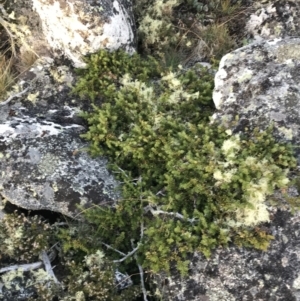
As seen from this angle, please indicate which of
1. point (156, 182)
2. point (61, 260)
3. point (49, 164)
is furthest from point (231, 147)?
point (61, 260)

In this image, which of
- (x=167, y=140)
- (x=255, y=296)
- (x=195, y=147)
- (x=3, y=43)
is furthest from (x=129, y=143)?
(x=3, y=43)

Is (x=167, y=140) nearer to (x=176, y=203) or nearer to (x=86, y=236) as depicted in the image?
(x=176, y=203)

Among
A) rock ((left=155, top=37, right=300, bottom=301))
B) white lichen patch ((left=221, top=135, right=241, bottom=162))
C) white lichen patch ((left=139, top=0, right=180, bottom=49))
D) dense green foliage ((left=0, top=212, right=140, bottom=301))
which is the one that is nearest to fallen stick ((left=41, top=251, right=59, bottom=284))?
dense green foliage ((left=0, top=212, right=140, bottom=301))

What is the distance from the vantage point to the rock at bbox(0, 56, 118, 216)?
430 centimetres

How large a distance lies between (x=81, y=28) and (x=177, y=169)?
2064mm

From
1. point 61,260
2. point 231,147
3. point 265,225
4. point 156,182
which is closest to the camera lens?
point 265,225

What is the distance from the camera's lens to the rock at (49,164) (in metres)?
4.30

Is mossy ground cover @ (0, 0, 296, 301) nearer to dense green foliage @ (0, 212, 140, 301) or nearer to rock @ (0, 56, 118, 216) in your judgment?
dense green foliage @ (0, 212, 140, 301)

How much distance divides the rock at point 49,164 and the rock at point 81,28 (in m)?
0.80

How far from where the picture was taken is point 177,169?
407cm

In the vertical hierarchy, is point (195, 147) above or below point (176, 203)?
above

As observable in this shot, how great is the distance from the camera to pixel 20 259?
4.15 meters

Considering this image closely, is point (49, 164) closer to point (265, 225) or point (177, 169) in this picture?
point (177, 169)

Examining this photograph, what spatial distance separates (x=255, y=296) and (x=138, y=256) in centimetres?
108
